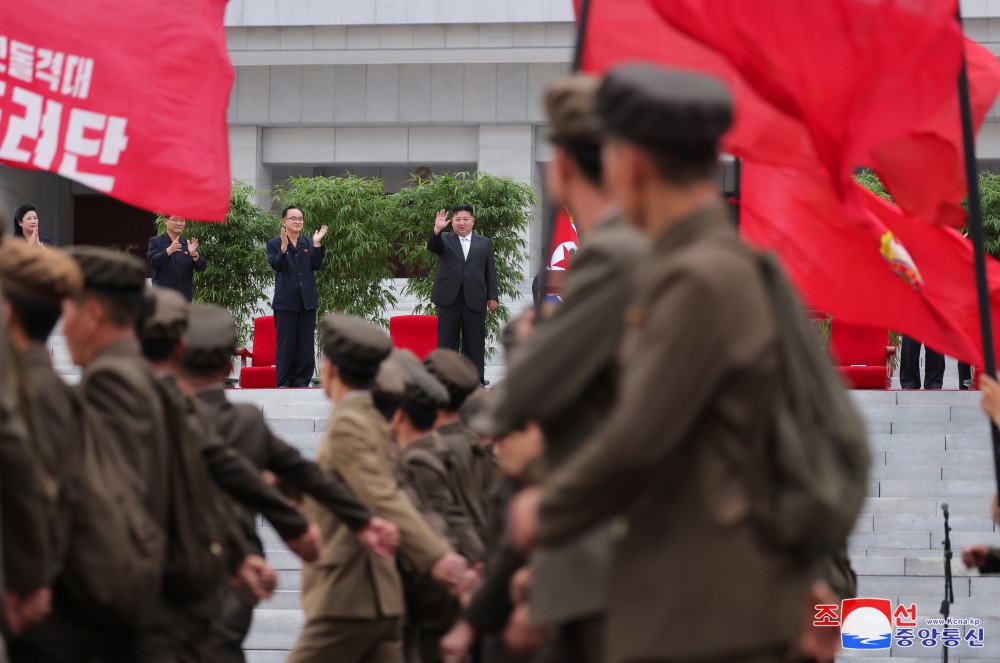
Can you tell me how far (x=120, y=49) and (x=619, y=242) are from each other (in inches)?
140

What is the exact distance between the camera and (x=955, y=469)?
36.7 feet

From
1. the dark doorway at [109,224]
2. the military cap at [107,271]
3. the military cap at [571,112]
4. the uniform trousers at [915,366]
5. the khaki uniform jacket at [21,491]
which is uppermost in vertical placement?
the dark doorway at [109,224]

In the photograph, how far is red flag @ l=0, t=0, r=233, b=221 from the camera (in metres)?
5.45

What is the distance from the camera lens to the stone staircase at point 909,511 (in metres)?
8.23

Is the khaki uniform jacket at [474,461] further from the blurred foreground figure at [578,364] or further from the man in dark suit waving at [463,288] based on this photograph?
the man in dark suit waving at [463,288]

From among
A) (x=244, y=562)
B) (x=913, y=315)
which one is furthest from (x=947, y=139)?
(x=244, y=562)

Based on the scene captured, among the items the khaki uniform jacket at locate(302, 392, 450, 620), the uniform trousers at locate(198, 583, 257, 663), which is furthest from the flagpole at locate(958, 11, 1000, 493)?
the uniform trousers at locate(198, 583, 257, 663)

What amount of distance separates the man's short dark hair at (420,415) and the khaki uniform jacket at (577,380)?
311 centimetres

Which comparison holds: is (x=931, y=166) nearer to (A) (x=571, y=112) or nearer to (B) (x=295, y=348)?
(A) (x=571, y=112)

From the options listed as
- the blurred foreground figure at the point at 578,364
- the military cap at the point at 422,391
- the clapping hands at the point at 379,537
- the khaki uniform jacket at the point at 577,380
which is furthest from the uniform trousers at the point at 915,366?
the khaki uniform jacket at the point at 577,380

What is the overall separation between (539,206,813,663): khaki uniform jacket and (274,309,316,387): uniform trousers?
13.0 metres

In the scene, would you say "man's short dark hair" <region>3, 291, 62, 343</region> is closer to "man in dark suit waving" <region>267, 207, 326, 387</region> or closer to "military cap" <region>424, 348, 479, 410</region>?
"military cap" <region>424, 348, 479, 410</region>

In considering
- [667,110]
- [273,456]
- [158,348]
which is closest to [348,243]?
[273,456]

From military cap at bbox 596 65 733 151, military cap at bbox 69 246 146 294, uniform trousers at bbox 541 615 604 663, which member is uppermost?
military cap at bbox 596 65 733 151
